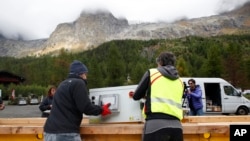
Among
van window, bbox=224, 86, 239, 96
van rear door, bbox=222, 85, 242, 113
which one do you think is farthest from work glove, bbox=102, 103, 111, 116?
van window, bbox=224, 86, 239, 96

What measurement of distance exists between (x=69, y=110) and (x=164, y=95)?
3.70ft

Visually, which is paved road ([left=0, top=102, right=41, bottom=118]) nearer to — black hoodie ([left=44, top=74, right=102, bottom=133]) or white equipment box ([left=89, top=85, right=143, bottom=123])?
white equipment box ([left=89, top=85, right=143, bottom=123])

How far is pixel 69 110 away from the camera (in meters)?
4.77

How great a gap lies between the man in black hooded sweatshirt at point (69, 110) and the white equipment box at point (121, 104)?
1.06ft

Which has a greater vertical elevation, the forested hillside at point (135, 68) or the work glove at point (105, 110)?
the forested hillside at point (135, 68)

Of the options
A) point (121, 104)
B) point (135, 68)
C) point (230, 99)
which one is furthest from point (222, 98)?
point (135, 68)

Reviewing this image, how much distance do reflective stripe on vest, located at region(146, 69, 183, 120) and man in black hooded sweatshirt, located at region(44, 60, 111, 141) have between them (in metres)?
0.77

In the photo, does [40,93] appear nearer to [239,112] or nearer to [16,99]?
[16,99]

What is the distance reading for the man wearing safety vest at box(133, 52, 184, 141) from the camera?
443 cm

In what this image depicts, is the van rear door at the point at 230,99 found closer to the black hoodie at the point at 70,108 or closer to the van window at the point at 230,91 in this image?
the van window at the point at 230,91

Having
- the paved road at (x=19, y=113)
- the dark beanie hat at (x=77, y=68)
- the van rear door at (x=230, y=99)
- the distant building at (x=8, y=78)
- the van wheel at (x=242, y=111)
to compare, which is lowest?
the paved road at (x=19, y=113)

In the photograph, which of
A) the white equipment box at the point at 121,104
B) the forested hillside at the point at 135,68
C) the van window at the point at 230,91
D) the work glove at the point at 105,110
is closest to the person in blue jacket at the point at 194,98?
the white equipment box at the point at 121,104

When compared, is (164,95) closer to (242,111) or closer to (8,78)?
(242,111)

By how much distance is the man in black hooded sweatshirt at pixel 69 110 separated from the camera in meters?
4.70
